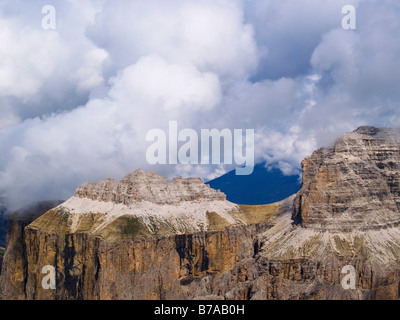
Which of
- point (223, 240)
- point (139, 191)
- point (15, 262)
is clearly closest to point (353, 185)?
point (223, 240)

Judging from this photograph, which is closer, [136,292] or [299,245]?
[136,292]

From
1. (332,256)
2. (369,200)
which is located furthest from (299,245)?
(369,200)

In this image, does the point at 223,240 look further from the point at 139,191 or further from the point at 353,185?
the point at 353,185

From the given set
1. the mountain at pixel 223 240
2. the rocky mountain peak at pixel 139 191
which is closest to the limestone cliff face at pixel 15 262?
the mountain at pixel 223 240

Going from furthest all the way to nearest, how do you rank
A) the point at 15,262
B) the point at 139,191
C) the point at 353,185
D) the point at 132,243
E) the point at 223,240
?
the point at 139,191 < the point at 15,262 < the point at 223,240 < the point at 353,185 < the point at 132,243

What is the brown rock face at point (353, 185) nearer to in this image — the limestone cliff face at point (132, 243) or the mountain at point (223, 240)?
the mountain at point (223, 240)
